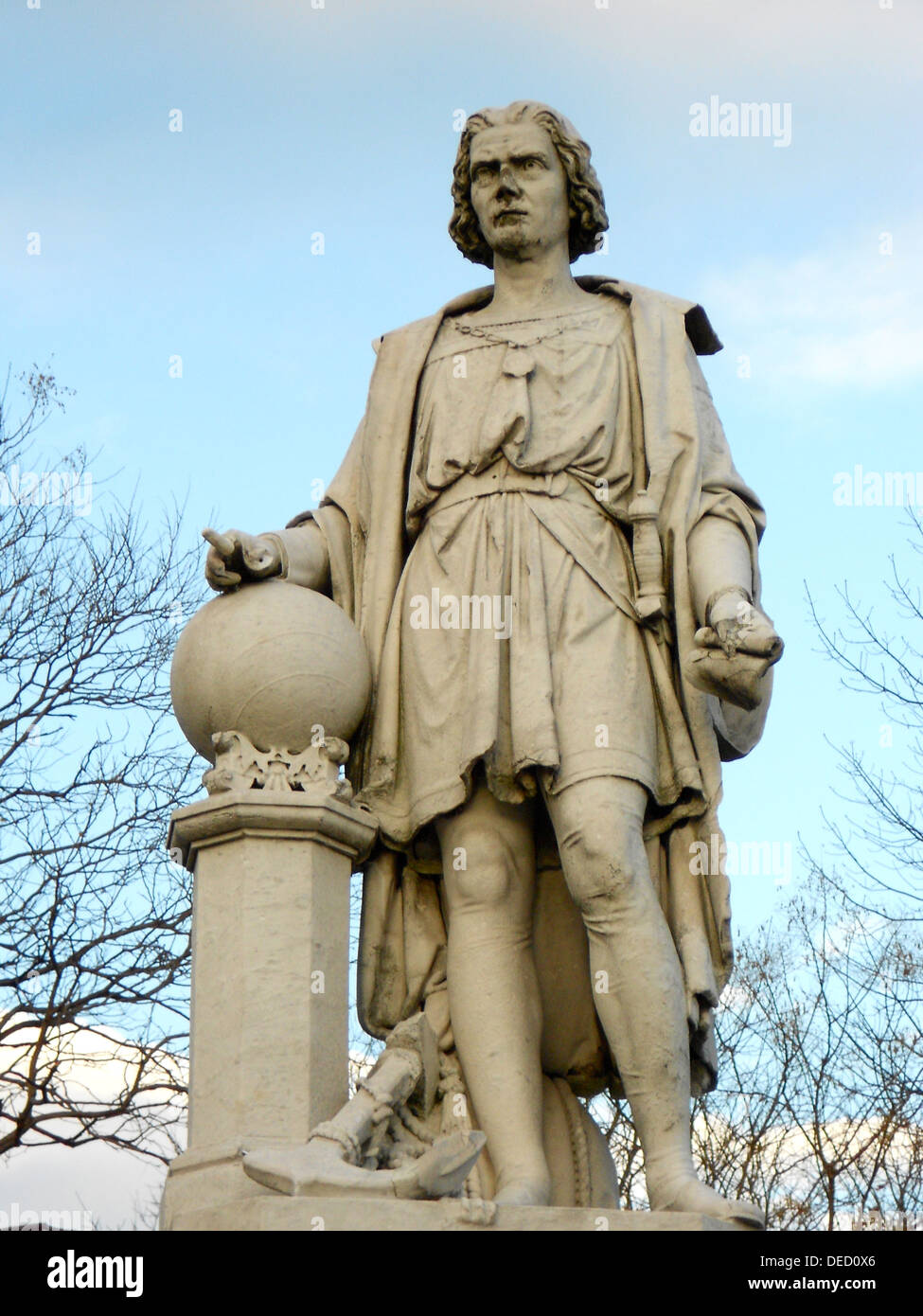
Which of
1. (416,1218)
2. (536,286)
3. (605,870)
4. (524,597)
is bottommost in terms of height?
(416,1218)

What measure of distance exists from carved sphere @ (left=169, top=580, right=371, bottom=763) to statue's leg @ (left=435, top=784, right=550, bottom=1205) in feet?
1.72

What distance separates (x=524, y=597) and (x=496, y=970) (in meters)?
1.16

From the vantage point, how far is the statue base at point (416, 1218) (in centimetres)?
596

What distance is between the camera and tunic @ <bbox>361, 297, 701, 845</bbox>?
7047 millimetres

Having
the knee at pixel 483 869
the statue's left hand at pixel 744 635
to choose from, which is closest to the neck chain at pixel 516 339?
the statue's left hand at pixel 744 635

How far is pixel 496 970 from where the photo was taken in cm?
706

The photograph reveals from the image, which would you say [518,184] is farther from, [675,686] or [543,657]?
[675,686]

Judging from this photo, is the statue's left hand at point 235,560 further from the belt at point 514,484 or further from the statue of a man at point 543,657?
the belt at point 514,484

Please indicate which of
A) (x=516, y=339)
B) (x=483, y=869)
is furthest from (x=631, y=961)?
(x=516, y=339)

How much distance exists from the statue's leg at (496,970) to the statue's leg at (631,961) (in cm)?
27

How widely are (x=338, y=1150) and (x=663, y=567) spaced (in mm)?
2177

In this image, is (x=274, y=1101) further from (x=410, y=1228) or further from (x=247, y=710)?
(x=247, y=710)

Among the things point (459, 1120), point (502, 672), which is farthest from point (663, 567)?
point (459, 1120)

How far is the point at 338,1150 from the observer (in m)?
6.29
